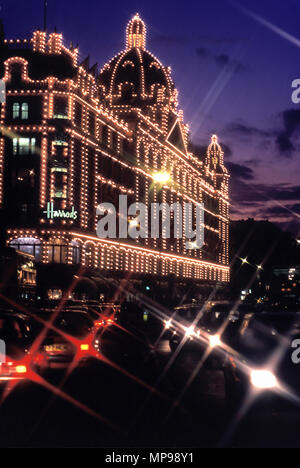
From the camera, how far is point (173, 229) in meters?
96.4

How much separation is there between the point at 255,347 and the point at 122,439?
3403 mm

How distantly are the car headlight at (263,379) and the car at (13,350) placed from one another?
180 inches

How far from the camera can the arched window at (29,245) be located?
62.3 metres

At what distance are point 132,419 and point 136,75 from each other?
8140 centimetres

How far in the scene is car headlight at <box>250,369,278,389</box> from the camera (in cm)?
1216

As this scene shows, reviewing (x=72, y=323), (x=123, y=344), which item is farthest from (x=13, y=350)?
(x=123, y=344)

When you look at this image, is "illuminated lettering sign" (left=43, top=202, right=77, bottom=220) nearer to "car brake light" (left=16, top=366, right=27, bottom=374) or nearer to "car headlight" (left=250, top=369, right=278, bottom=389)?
"car brake light" (left=16, top=366, right=27, bottom=374)

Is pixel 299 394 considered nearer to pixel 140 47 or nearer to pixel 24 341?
pixel 24 341

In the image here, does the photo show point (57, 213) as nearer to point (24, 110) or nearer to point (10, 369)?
point (24, 110)

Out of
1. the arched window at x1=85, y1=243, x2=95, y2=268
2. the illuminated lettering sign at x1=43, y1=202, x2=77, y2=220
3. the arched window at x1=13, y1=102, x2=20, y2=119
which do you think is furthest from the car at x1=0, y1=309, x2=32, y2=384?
the arched window at x1=13, y1=102, x2=20, y2=119

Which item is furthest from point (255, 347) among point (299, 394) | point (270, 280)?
point (270, 280)

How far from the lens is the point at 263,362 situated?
1244 centimetres
